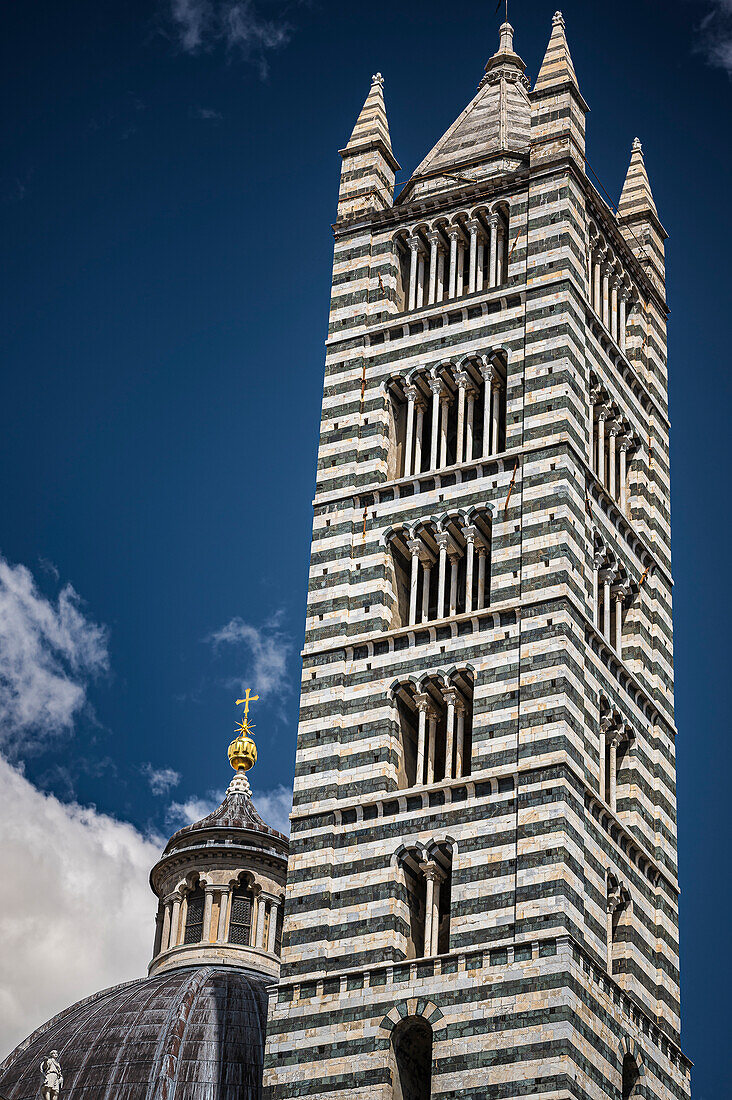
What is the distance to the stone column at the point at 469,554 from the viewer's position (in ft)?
126

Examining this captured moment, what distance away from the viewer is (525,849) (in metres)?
34.9

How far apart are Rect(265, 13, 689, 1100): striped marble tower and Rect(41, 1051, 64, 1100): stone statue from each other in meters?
6.19

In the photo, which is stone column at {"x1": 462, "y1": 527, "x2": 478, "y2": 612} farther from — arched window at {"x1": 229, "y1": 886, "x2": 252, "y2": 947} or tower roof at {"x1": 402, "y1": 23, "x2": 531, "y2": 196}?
arched window at {"x1": 229, "y1": 886, "x2": 252, "y2": 947}

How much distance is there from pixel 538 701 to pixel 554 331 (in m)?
7.87

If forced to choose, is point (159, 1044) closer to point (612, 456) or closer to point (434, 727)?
point (434, 727)

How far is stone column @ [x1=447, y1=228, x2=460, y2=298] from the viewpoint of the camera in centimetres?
4281

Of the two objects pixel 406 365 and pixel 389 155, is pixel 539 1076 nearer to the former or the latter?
pixel 406 365

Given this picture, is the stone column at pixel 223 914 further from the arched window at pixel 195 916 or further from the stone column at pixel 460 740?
the stone column at pixel 460 740

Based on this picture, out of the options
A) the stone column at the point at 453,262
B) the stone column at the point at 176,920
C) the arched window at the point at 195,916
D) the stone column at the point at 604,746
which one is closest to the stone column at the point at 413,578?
the stone column at the point at 604,746

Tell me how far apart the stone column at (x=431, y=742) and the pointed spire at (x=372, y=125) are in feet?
47.9

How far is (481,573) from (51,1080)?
39.2 ft

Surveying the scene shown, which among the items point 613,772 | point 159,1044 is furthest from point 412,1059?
point 159,1044

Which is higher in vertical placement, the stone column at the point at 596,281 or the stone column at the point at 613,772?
the stone column at the point at 596,281

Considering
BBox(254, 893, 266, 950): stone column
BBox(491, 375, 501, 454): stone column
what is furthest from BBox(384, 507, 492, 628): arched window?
BBox(254, 893, 266, 950): stone column
